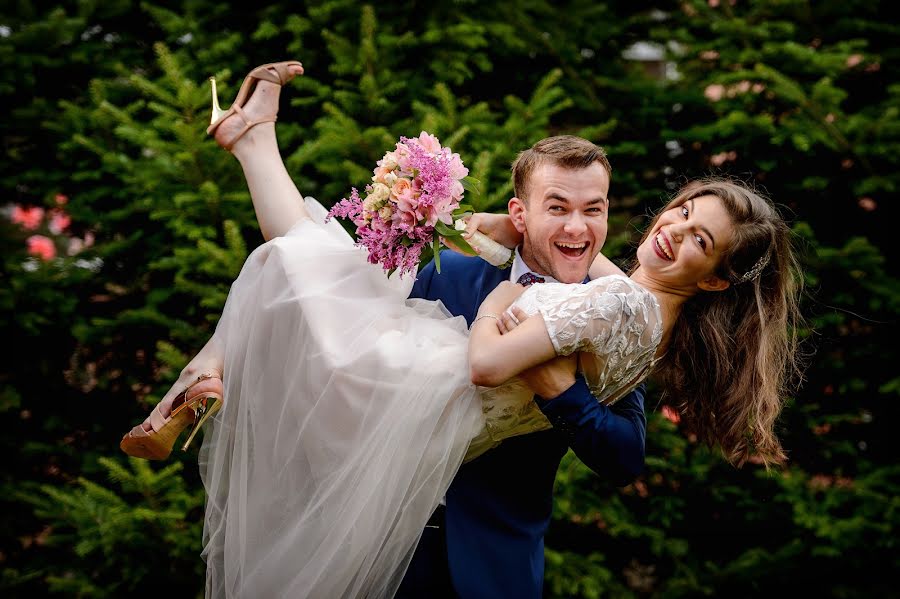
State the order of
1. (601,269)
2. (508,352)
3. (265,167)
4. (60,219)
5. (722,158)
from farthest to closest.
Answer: (722,158)
(60,219)
(265,167)
(601,269)
(508,352)

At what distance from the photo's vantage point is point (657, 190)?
479 cm

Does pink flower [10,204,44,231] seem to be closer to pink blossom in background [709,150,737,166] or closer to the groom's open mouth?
the groom's open mouth

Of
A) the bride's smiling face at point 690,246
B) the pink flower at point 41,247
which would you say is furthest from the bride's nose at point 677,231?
the pink flower at point 41,247

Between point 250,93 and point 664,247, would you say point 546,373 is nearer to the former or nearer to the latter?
point 664,247

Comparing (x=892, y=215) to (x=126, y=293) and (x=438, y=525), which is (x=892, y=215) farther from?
(x=126, y=293)

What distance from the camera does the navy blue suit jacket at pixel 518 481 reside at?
2340 mm

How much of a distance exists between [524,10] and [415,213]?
2947 mm

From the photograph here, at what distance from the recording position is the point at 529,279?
103 inches

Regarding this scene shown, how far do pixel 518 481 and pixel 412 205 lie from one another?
0.90 metres

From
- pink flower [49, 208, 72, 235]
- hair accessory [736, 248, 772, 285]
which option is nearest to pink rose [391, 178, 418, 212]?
hair accessory [736, 248, 772, 285]

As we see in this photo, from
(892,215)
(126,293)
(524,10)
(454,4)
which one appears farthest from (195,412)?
(892,215)

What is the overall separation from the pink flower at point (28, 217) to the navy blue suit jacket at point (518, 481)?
3.05 metres

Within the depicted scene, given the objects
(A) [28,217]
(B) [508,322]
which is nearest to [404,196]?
(B) [508,322]

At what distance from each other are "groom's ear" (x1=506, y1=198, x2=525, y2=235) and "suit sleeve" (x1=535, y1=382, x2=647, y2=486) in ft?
Answer: 1.89
